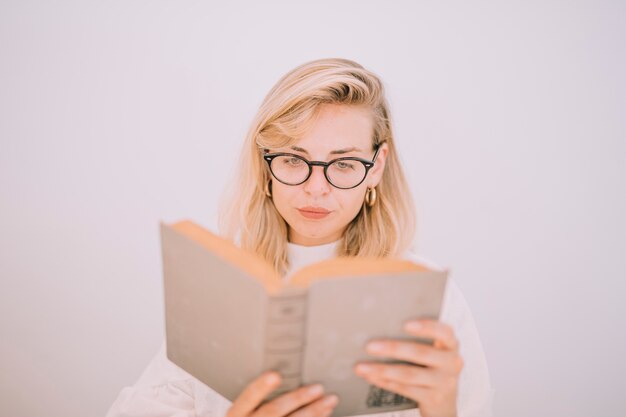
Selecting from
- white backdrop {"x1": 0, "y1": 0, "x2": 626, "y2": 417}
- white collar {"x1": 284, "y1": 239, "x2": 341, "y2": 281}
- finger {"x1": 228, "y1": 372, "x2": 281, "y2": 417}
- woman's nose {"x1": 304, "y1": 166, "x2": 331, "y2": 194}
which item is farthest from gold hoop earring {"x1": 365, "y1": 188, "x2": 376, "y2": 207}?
finger {"x1": 228, "y1": 372, "x2": 281, "y2": 417}

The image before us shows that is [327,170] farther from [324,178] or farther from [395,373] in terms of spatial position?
[395,373]

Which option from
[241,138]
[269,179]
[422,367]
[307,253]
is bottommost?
[422,367]

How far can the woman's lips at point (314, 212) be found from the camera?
4.30ft

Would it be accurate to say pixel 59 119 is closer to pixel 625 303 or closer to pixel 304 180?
pixel 304 180

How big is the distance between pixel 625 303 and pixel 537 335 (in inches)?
16.5

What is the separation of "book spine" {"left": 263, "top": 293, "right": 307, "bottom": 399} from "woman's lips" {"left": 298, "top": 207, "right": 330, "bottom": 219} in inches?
20.5

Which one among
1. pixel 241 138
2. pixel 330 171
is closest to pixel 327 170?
pixel 330 171

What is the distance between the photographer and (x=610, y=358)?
2.27 m

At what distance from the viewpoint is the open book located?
0.78 m

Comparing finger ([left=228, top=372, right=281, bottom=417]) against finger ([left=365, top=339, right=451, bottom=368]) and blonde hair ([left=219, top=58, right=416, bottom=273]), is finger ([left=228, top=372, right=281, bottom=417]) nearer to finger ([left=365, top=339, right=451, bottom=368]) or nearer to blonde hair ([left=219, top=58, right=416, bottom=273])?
finger ([left=365, top=339, right=451, bottom=368])

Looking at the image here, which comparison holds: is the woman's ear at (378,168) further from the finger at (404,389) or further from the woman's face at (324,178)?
the finger at (404,389)

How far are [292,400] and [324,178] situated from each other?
0.55 metres

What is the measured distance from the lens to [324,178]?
1.24m

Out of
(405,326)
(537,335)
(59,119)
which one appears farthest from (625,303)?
(59,119)
